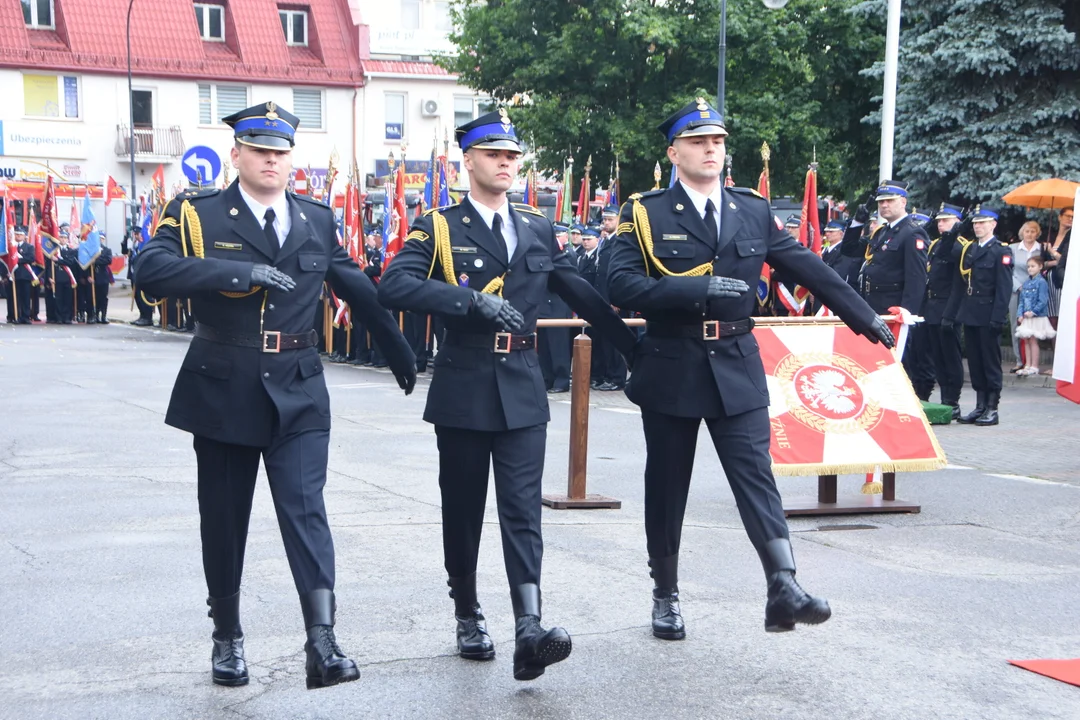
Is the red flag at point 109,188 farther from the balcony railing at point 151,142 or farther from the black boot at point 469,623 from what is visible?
the black boot at point 469,623

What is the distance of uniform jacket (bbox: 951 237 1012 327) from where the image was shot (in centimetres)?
1471

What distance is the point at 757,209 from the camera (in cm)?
598

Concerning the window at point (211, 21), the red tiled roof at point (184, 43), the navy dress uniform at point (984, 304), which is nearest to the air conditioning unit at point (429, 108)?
the red tiled roof at point (184, 43)

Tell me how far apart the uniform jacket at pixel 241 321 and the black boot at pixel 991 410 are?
1019cm

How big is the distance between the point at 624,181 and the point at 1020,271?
16986 millimetres

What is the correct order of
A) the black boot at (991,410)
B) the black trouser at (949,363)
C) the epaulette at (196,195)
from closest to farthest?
1. the epaulette at (196,195)
2. the black boot at (991,410)
3. the black trouser at (949,363)

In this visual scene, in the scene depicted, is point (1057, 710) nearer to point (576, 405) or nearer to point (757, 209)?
point (757, 209)

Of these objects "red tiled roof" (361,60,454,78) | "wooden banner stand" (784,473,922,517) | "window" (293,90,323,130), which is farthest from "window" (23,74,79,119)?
"wooden banner stand" (784,473,922,517)

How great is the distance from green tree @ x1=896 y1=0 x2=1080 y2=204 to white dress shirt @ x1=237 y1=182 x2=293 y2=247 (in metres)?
16.7

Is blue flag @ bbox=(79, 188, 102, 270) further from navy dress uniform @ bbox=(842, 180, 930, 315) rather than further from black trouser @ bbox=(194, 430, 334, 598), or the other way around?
black trouser @ bbox=(194, 430, 334, 598)

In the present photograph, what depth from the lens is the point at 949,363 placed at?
590 inches

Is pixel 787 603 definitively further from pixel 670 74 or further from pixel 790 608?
pixel 670 74

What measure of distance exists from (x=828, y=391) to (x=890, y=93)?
10.8 m

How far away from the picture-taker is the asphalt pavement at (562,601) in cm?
515
